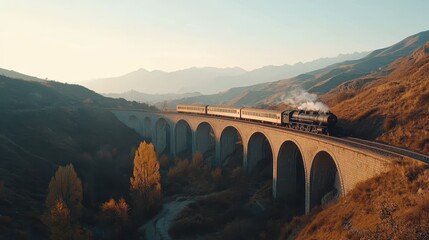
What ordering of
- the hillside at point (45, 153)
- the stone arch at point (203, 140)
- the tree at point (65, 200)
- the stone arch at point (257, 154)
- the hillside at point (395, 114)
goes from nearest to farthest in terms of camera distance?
the tree at point (65, 200)
the hillside at point (395, 114)
the hillside at point (45, 153)
the stone arch at point (257, 154)
the stone arch at point (203, 140)

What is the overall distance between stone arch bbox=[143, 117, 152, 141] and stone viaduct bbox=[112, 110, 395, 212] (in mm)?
20328

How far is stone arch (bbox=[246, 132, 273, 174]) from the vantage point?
165ft

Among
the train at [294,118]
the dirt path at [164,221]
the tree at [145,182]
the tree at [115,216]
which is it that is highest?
the train at [294,118]

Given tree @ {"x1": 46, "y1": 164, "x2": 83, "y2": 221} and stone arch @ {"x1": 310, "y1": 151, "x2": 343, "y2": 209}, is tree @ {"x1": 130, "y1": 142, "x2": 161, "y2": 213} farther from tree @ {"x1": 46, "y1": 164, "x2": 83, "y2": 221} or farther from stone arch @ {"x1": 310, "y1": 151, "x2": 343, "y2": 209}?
stone arch @ {"x1": 310, "y1": 151, "x2": 343, "y2": 209}

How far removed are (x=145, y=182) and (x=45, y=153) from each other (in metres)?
26.8

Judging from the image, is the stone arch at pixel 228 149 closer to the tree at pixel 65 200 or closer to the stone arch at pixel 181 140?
the stone arch at pixel 181 140

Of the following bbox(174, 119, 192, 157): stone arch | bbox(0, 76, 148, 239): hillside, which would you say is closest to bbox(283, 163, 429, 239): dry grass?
bbox(0, 76, 148, 239): hillside

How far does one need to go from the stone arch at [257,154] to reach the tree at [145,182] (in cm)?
1459

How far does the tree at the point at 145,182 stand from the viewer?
44.1m

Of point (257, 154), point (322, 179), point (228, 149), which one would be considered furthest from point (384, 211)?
point (228, 149)

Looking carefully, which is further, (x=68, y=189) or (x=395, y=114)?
(x=68, y=189)

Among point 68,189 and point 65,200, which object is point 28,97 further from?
point 65,200

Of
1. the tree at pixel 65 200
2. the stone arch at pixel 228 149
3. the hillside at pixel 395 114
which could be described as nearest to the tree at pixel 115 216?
the tree at pixel 65 200

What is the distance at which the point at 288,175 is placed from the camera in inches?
1602
